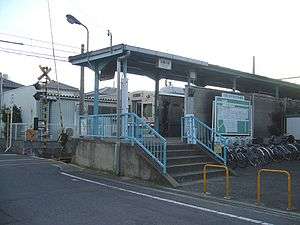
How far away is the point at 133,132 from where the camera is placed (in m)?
13.0

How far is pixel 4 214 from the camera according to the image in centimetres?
755

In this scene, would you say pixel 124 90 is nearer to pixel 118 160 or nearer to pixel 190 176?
pixel 118 160

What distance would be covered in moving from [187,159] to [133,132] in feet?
6.81

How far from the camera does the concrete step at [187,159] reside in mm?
12867

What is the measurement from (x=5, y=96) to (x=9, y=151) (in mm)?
11027

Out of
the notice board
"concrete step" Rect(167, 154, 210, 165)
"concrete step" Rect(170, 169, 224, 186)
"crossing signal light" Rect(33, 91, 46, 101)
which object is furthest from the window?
"concrete step" Rect(170, 169, 224, 186)

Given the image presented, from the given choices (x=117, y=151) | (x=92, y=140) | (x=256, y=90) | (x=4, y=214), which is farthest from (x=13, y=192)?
(x=256, y=90)

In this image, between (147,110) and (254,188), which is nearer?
(254,188)

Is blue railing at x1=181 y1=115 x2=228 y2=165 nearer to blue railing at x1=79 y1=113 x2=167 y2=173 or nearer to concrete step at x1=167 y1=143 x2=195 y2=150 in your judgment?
concrete step at x1=167 y1=143 x2=195 y2=150

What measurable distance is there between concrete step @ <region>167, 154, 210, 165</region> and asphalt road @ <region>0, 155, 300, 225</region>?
1.82 meters

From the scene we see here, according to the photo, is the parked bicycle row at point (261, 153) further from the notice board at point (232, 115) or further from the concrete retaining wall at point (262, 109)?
the concrete retaining wall at point (262, 109)

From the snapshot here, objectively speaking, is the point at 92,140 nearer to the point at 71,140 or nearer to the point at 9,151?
the point at 71,140

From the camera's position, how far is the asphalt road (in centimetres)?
734

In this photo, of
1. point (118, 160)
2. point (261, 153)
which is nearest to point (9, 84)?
point (118, 160)
